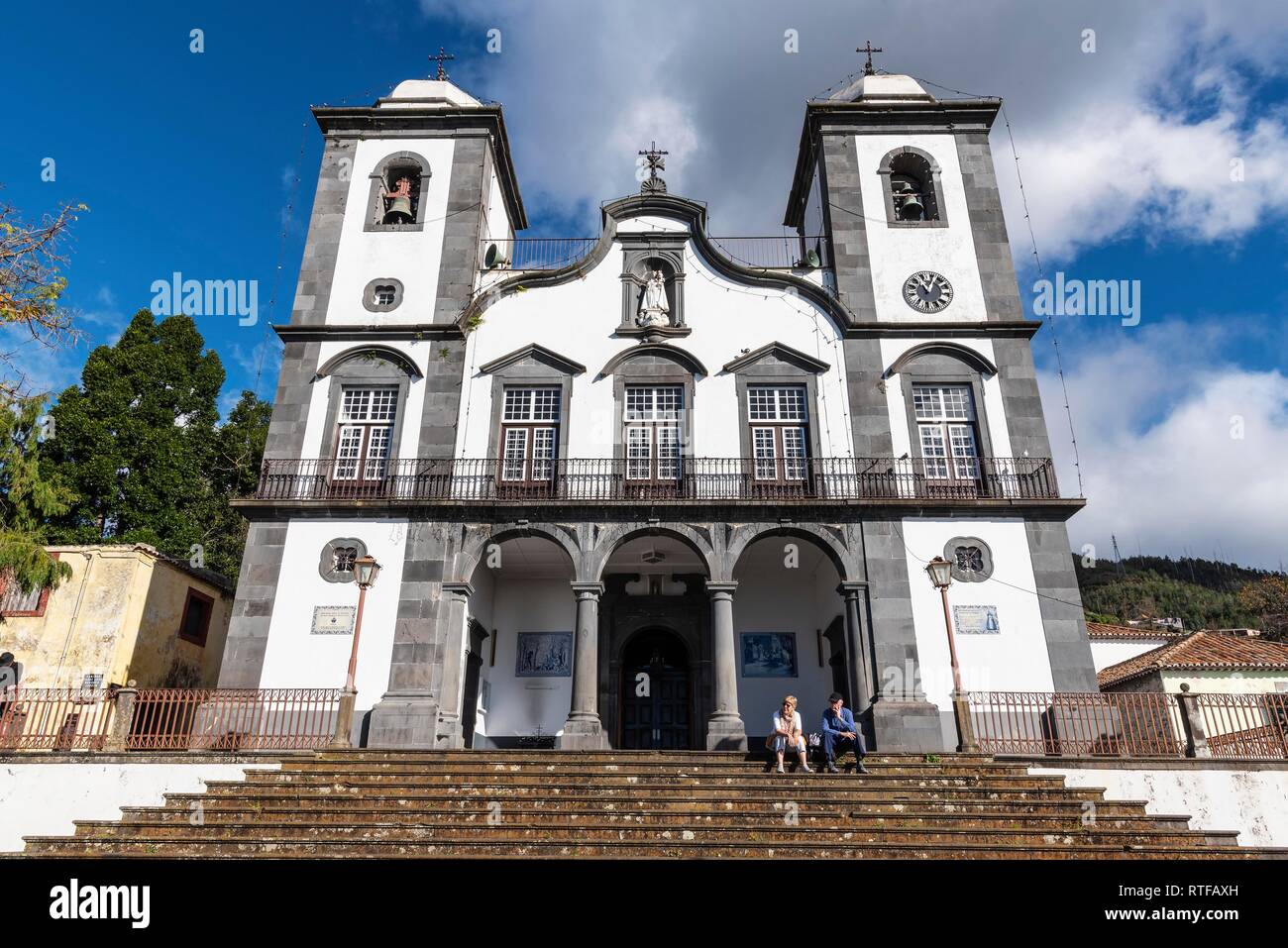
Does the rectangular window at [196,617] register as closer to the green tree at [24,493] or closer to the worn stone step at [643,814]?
the green tree at [24,493]

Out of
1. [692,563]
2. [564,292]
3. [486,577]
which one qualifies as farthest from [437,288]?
[692,563]

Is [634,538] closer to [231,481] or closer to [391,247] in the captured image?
[391,247]

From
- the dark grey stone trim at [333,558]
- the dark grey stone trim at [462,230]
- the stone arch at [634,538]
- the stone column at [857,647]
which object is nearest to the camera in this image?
the stone column at [857,647]

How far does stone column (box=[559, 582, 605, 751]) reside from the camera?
13688mm

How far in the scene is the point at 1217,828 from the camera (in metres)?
11.3

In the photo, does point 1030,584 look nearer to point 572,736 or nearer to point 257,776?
point 572,736

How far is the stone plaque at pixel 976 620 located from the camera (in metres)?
14.4

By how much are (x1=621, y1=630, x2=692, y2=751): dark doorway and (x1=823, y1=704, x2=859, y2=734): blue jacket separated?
17.1 ft

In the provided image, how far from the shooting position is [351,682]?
1322 centimetres

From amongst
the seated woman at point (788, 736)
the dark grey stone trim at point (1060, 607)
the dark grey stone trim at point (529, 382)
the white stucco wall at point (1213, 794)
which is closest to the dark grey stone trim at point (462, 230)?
the dark grey stone trim at point (529, 382)

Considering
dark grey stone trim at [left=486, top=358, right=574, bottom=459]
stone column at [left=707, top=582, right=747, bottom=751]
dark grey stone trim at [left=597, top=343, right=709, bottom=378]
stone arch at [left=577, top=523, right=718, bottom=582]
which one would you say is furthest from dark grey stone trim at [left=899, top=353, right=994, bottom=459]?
dark grey stone trim at [left=486, top=358, right=574, bottom=459]

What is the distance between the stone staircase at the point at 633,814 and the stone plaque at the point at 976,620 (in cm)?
291

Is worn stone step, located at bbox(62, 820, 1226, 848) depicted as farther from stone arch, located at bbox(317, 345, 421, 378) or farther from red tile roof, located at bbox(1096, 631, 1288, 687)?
stone arch, located at bbox(317, 345, 421, 378)
